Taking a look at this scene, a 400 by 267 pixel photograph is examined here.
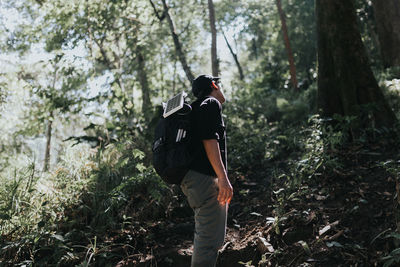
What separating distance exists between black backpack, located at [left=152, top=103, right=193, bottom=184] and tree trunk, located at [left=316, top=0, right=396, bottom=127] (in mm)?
4192

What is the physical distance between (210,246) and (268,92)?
421 inches

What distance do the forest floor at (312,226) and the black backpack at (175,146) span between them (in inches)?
58.4

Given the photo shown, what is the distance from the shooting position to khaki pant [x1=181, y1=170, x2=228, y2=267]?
3.07m

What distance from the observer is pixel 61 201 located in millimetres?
5309

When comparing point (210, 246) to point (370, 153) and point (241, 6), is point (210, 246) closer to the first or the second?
point (370, 153)

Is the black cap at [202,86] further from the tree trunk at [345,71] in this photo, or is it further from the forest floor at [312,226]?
the tree trunk at [345,71]

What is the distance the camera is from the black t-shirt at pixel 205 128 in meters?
2.98

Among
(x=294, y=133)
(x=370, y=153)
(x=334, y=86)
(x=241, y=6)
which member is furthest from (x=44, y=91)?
(x=241, y=6)

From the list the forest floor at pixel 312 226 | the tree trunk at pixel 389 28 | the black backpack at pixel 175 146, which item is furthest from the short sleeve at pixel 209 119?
the tree trunk at pixel 389 28

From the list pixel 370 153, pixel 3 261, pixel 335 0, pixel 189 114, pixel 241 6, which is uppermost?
pixel 241 6

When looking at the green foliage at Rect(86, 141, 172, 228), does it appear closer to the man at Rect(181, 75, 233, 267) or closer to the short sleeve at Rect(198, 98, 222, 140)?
the man at Rect(181, 75, 233, 267)

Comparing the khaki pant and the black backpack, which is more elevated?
the black backpack

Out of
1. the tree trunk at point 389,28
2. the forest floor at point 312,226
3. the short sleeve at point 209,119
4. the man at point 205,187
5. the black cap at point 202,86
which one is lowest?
the forest floor at point 312,226

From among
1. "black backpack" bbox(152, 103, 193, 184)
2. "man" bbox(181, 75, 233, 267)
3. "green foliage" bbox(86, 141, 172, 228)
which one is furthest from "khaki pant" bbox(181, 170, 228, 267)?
"green foliage" bbox(86, 141, 172, 228)
